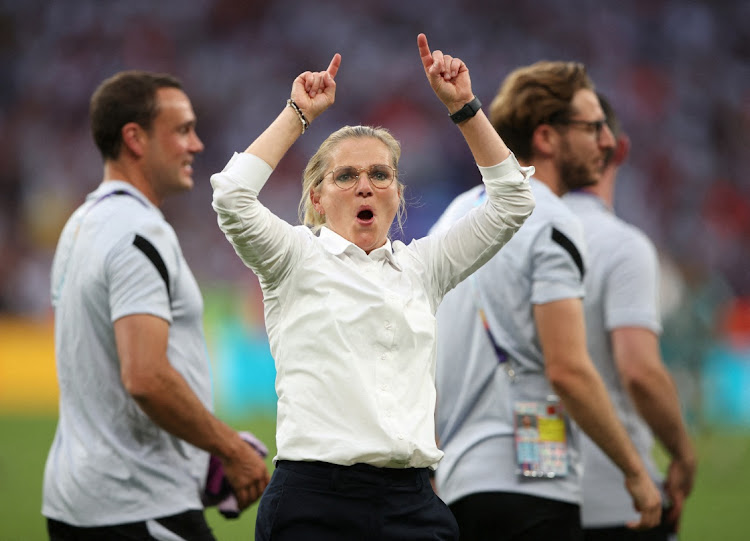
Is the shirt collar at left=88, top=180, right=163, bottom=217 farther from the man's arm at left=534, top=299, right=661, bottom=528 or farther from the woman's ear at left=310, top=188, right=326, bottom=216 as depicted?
the man's arm at left=534, top=299, right=661, bottom=528

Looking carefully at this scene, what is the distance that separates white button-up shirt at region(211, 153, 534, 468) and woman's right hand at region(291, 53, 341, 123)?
21 cm

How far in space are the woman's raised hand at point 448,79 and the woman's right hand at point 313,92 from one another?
26 cm

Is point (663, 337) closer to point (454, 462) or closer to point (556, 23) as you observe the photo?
point (454, 462)

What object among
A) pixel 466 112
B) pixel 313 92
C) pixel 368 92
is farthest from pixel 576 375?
pixel 368 92

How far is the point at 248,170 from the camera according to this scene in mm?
2576

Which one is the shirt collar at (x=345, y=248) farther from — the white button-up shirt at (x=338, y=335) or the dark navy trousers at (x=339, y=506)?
the dark navy trousers at (x=339, y=506)

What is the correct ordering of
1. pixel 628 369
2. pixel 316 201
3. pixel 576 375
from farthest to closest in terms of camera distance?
pixel 628 369, pixel 576 375, pixel 316 201

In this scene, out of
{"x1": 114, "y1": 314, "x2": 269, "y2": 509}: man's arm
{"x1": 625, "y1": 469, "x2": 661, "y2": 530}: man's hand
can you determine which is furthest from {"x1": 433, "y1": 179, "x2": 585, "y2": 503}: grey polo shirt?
{"x1": 114, "y1": 314, "x2": 269, "y2": 509}: man's arm

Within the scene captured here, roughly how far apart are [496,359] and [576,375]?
31 centimetres

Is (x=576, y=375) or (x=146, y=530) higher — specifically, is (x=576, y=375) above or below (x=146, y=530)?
above

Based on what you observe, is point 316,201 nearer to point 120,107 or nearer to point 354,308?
point 354,308

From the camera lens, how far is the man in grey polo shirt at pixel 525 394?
11.2 ft

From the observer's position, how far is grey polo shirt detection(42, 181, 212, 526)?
351 cm

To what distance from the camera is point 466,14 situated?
20859mm
